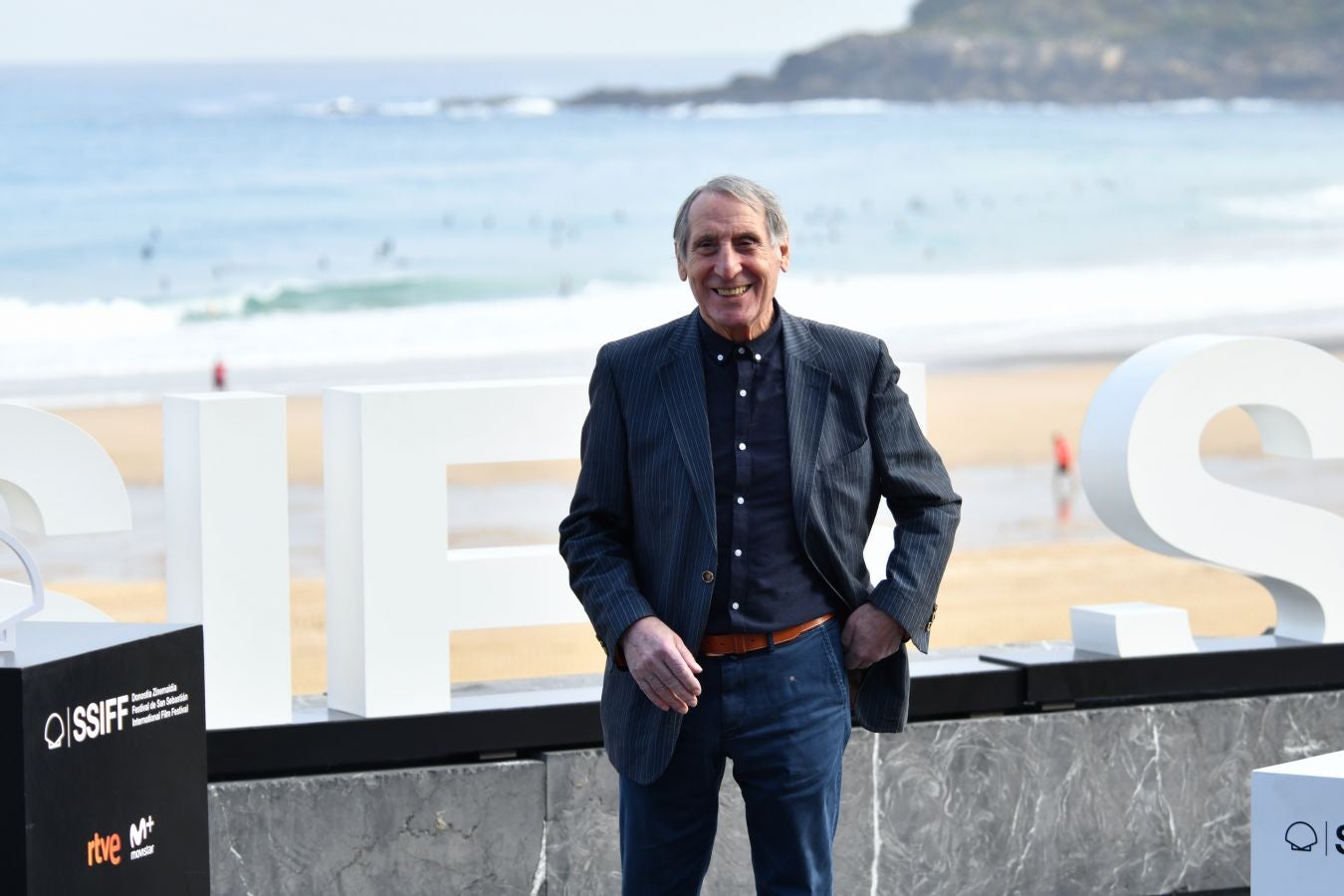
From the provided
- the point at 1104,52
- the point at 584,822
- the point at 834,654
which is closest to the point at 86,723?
the point at 834,654

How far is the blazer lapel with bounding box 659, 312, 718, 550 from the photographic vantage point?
3346 millimetres

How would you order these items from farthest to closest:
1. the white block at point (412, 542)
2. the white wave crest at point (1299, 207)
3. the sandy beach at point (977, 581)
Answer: the white wave crest at point (1299, 207), the sandy beach at point (977, 581), the white block at point (412, 542)

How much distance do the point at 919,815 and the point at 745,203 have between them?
2.20 meters

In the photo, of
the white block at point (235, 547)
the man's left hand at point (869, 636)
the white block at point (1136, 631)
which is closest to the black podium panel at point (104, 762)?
the man's left hand at point (869, 636)

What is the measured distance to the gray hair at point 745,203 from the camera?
10.8 ft

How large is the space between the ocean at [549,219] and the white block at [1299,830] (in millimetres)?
20144

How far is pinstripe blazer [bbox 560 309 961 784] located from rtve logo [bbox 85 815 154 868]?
79 cm

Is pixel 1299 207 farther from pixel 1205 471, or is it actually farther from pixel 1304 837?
pixel 1304 837

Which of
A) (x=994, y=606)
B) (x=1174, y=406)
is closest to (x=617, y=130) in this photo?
(x=994, y=606)

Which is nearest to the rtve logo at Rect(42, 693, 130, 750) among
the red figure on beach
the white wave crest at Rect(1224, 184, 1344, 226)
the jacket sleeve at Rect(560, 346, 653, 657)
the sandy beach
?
the jacket sleeve at Rect(560, 346, 653, 657)

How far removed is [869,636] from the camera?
11.2 ft

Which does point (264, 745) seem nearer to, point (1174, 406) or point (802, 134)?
point (1174, 406)

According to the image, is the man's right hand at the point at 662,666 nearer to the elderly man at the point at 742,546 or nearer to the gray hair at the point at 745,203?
the elderly man at the point at 742,546

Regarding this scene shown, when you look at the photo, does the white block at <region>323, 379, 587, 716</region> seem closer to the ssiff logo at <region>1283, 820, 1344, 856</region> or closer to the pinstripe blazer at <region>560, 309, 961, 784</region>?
the pinstripe blazer at <region>560, 309, 961, 784</region>
